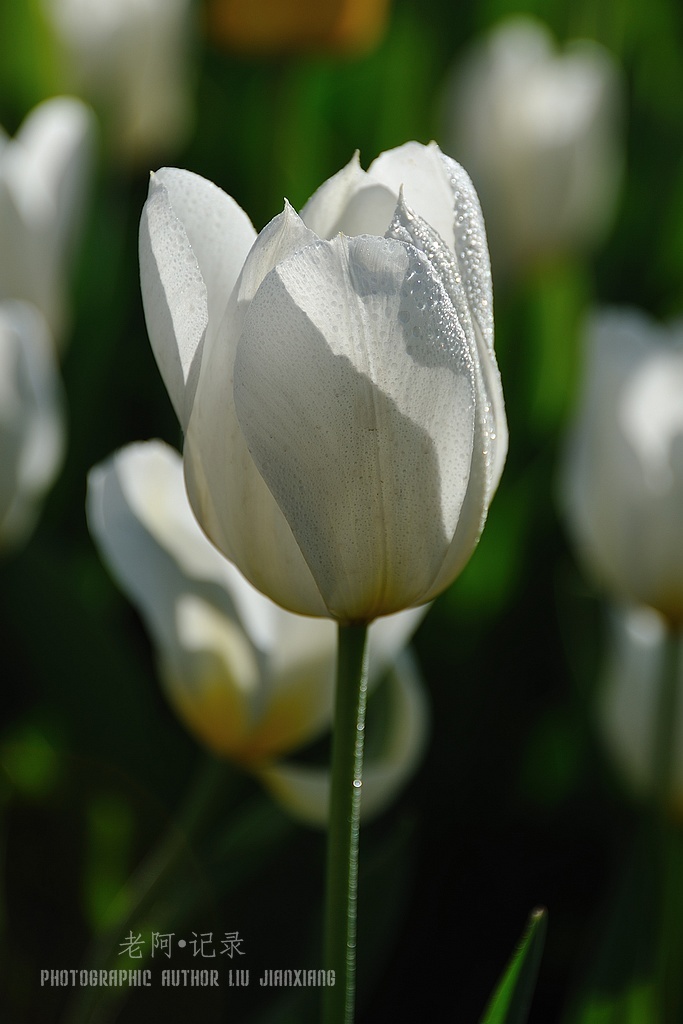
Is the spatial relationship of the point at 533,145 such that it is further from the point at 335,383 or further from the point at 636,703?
the point at 335,383

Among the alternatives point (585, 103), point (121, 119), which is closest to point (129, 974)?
point (121, 119)

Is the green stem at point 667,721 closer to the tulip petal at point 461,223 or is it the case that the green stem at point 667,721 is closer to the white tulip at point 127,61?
the tulip petal at point 461,223

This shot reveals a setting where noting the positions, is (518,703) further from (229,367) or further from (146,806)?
(229,367)

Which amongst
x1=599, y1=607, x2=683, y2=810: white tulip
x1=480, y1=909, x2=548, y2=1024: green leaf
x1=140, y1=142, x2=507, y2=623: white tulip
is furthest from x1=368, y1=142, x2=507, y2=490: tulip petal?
x1=599, y1=607, x2=683, y2=810: white tulip

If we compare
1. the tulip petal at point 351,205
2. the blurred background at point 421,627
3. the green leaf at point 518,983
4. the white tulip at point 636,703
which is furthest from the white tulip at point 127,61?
the green leaf at point 518,983

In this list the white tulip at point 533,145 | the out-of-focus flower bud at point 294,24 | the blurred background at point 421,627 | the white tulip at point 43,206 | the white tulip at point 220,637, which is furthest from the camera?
the white tulip at point 533,145

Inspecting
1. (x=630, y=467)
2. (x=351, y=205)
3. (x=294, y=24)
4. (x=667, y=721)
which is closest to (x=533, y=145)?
(x=294, y=24)
